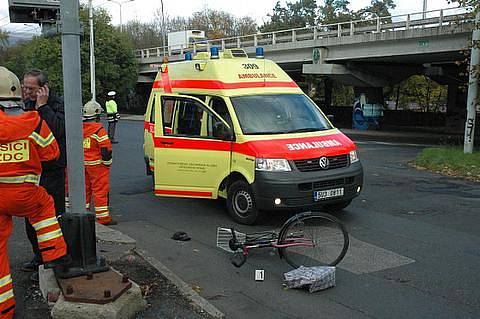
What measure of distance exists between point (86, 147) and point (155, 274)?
3038 millimetres

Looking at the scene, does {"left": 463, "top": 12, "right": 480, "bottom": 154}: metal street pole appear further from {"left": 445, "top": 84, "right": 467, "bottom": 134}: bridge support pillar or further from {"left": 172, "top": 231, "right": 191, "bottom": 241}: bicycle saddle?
{"left": 445, "top": 84, "right": 467, "bottom": 134}: bridge support pillar

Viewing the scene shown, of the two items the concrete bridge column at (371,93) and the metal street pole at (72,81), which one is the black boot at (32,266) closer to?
the metal street pole at (72,81)

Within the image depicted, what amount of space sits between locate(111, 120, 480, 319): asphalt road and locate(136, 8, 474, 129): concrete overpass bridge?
53.4ft

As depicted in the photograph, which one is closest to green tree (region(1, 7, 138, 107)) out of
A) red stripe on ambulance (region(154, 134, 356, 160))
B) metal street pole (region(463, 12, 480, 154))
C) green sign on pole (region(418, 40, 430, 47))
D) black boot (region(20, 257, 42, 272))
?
green sign on pole (region(418, 40, 430, 47))

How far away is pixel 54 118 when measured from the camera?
498 centimetres

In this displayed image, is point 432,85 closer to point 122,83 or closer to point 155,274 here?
point 122,83

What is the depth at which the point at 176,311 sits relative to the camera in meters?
4.24

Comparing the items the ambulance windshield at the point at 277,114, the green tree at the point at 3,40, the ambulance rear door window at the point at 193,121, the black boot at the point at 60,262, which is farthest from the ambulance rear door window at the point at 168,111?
the green tree at the point at 3,40

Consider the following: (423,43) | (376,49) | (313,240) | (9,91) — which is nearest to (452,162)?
(313,240)

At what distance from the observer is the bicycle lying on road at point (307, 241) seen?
548cm

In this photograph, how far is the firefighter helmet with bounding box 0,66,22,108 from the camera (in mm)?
4105

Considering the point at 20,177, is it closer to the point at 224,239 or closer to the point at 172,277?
the point at 172,277

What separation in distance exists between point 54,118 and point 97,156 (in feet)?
8.09

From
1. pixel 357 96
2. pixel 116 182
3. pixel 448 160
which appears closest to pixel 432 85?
pixel 357 96
